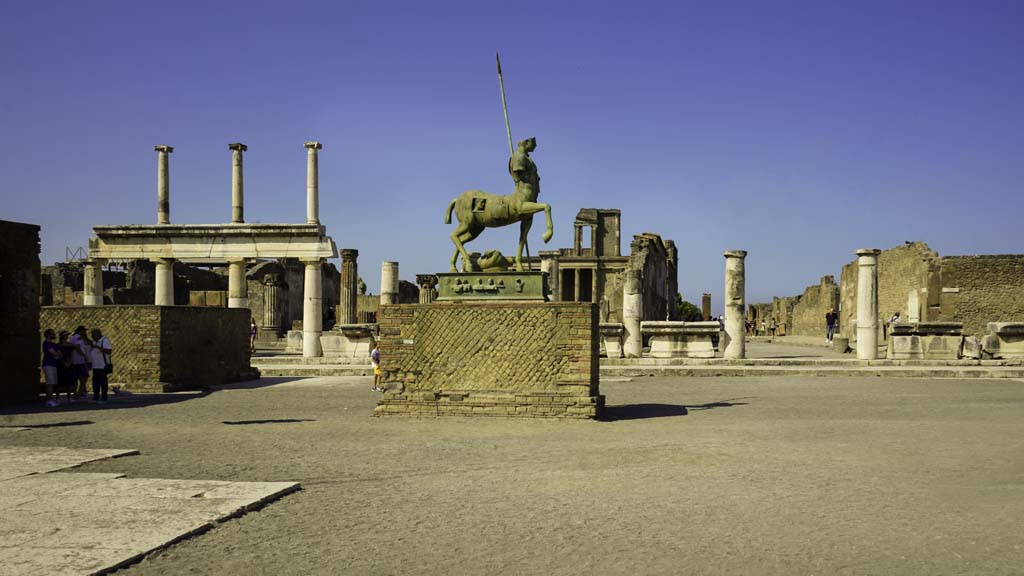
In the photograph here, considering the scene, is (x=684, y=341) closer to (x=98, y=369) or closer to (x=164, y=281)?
(x=98, y=369)

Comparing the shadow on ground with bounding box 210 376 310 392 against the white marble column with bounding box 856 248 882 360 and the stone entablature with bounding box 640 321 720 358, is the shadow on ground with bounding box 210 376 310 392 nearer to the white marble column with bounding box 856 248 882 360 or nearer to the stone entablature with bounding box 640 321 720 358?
the stone entablature with bounding box 640 321 720 358

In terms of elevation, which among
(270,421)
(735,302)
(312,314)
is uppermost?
(735,302)

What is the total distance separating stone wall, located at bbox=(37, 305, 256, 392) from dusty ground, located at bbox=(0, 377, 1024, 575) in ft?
9.37

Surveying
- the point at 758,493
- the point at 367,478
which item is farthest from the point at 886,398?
the point at 367,478

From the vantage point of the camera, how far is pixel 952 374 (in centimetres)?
1497

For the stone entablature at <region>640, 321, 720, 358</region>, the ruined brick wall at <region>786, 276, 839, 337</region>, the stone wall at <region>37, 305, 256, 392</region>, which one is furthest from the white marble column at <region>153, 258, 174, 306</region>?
the ruined brick wall at <region>786, 276, 839, 337</region>

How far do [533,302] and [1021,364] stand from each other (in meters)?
12.7

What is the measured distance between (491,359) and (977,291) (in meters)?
22.6

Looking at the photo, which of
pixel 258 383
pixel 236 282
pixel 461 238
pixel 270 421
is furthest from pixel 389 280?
pixel 270 421

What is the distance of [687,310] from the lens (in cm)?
5862

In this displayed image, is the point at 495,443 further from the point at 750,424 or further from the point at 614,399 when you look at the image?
the point at 614,399

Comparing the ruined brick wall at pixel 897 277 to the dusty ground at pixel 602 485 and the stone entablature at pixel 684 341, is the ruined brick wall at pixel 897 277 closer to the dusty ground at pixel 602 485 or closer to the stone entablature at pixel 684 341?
the stone entablature at pixel 684 341

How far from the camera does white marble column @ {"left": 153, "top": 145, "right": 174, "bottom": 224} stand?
21.7 meters

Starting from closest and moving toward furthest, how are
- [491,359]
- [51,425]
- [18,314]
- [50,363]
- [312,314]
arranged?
[51,425] < [491,359] < [18,314] < [50,363] < [312,314]
